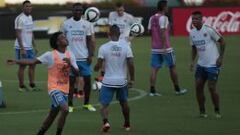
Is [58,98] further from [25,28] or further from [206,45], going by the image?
[25,28]

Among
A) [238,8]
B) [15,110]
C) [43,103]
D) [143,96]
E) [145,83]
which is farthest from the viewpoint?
[238,8]

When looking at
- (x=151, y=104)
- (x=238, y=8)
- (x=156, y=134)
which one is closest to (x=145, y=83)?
(x=151, y=104)

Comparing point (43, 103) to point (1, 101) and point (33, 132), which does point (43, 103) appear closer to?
point (1, 101)

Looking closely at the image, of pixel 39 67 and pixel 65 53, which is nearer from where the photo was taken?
pixel 65 53

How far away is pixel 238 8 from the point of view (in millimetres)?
39312

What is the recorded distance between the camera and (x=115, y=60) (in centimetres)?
1299

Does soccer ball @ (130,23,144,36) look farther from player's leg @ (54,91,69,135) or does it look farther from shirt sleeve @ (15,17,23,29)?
player's leg @ (54,91,69,135)

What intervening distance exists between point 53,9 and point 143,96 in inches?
954

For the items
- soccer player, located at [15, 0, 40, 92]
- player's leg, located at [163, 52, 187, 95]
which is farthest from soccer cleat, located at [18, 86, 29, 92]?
player's leg, located at [163, 52, 187, 95]

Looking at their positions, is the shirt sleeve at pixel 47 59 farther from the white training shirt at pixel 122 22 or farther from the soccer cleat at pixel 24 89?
the soccer cleat at pixel 24 89

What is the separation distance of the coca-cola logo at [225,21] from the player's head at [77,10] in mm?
23090

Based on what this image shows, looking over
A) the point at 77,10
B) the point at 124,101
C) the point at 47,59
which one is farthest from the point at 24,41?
the point at 47,59

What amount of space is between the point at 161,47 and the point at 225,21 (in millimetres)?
20880

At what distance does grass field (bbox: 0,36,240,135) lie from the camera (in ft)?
43.2
